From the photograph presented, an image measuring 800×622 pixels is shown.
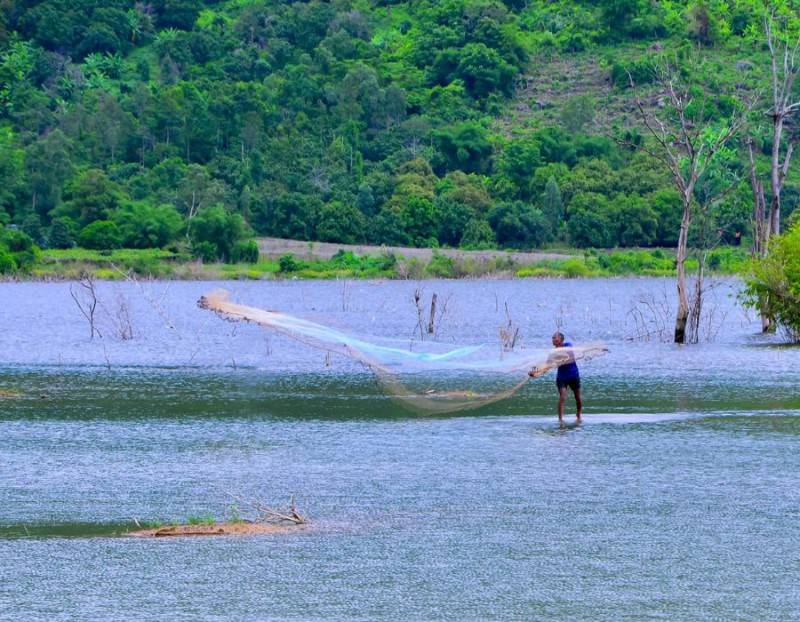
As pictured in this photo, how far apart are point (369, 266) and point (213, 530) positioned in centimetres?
10160

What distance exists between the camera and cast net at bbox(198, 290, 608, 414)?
76.3 ft

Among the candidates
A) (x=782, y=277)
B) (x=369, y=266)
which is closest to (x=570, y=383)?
(x=782, y=277)

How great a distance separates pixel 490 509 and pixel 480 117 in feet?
513

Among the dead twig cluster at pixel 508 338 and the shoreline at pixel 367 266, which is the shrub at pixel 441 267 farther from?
the dead twig cluster at pixel 508 338

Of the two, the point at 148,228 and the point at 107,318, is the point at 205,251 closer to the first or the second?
the point at 148,228

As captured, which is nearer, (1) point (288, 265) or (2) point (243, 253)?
(1) point (288, 265)

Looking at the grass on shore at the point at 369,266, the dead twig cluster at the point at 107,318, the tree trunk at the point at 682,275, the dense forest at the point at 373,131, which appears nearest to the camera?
the tree trunk at the point at 682,275

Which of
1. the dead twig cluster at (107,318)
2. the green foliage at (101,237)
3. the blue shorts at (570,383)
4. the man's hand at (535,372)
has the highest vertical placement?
the green foliage at (101,237)

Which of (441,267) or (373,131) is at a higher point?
(373,131)

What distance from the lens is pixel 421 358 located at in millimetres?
25469

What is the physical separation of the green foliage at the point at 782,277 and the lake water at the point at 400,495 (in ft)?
18.8

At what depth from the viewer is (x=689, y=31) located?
591ft

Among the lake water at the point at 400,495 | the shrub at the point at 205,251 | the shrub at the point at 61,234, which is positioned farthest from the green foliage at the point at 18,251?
the lake water at the point at 400,495

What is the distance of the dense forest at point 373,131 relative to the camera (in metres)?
134
